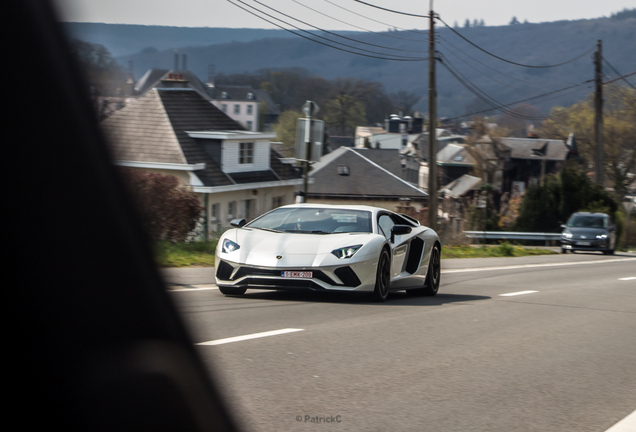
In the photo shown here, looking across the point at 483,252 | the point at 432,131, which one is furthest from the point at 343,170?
the point at 483,252

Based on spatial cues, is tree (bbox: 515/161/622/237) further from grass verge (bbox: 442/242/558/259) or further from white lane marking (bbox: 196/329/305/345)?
white lane marking (bbox: 196/329/305/345)

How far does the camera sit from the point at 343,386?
4906 mm

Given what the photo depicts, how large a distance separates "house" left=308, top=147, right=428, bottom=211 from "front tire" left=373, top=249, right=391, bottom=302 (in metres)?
54.8

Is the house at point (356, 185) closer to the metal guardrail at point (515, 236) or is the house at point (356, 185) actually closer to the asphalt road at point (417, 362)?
the metal guardrail at point (515, 236)

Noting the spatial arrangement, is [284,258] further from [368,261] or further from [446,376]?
[446,376]

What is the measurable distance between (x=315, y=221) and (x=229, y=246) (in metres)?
1.21

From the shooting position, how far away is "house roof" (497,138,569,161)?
8419cm

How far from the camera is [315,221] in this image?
967 centimetres

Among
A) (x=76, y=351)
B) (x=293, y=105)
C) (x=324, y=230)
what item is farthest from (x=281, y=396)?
(x=293, y=105)

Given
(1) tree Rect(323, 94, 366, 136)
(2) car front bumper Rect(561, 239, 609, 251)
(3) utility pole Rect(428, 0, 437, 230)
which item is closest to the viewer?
(3) utility pole Rect(428, 0, 437, 230)

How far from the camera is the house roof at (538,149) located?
276ft

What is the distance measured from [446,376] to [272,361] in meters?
1.22

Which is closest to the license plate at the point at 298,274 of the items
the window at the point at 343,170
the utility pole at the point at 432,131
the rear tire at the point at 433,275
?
the rear tire at the point at 433,275

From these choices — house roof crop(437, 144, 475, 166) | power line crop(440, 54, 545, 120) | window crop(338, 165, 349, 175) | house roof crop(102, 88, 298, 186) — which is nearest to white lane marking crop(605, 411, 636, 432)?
house roof crop(102, 88, 298, 186)
